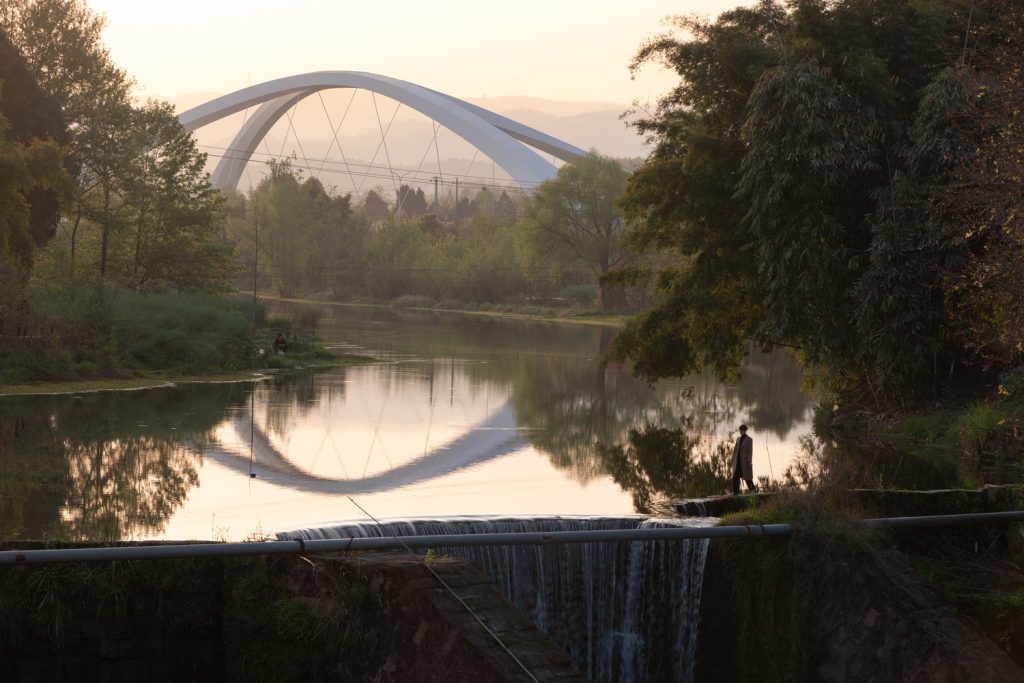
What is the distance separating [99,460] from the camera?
1697cm

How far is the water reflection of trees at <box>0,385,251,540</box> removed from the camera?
13219 mm

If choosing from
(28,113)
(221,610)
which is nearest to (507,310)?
(28,113)

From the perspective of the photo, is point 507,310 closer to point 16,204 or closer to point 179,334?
point 179,334

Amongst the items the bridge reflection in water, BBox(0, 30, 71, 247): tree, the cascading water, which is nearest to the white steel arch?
BBox(0, 30, 71, 247): tree

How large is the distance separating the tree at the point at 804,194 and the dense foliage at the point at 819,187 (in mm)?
32

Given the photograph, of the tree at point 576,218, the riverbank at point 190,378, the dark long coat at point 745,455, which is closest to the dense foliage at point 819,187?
the dark long coat at point 745,455

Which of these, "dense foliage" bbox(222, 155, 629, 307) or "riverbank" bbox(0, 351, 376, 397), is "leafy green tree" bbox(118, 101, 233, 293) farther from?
"dense foliage" bbox(222, 155, 629, 307)

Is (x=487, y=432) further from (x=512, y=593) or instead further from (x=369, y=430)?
(x=512, y=593)

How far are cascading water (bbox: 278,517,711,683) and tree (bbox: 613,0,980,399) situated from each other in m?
9.25

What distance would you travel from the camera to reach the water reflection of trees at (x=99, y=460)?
13.2 meters

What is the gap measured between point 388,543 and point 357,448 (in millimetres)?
10744

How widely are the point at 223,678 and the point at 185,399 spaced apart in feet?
51.2

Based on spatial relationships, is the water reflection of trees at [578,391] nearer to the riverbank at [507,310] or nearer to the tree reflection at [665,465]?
the tree reflection at [665,465]

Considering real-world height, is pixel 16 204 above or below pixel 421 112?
below
